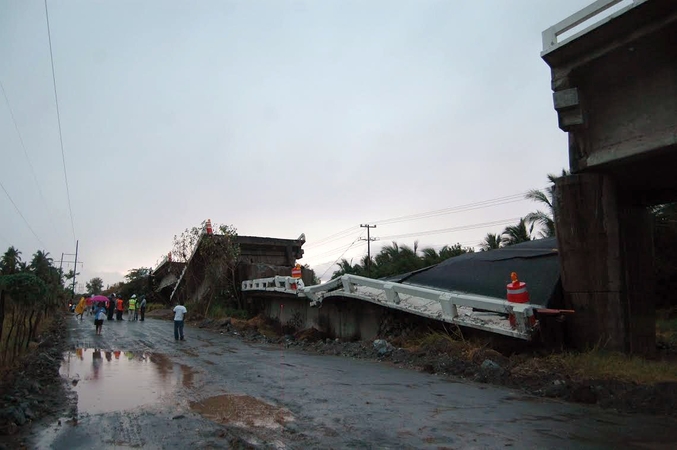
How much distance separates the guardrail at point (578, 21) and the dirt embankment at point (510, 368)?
6.27 m

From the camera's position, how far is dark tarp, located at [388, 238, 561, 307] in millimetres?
11578

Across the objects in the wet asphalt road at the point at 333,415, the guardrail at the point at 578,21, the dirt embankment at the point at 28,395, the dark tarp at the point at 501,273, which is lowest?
the wet asphalt road at the point at 333,415

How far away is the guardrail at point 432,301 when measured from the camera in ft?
33.1

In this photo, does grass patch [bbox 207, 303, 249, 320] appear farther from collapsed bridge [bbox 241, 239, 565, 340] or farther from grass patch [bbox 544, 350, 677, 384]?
grass patch [bbox 544, 350, 677, 384]

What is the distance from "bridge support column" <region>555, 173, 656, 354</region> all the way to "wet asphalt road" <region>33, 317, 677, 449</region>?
132 inches

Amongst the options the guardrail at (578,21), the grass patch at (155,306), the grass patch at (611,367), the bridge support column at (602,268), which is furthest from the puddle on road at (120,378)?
the grass patch at (155,306)

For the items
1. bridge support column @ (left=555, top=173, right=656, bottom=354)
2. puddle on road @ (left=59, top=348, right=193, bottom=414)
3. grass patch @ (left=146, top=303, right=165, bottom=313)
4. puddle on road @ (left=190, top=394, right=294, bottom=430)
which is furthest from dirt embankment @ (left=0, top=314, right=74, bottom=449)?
grass patch @ (left=146, top=303, right=165, bottom=313)

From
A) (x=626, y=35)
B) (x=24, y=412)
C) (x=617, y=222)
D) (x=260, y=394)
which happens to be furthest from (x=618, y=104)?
(x=24, y=412)

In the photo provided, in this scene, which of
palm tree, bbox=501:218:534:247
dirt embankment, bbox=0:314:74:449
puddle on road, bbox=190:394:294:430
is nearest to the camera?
dirt embankment, bbox=0:314:74:449

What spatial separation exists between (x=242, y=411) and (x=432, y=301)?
7.83m

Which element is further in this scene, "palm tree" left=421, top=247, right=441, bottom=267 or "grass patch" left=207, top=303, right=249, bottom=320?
"palm tree" left=421, top=247, right=441, bottom=267

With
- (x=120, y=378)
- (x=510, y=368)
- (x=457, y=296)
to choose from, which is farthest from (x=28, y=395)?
(x=457, y=296)

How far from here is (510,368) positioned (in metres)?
9.34

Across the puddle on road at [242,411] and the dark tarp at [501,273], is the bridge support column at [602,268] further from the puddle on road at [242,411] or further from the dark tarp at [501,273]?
the puddle on road at [242,411]
